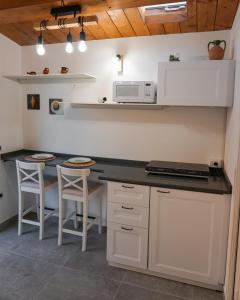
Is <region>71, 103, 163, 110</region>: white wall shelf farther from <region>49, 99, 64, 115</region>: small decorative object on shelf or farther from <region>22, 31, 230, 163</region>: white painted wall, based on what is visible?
<region>49, 99, 64, 115</region>: small decorative object on shelf

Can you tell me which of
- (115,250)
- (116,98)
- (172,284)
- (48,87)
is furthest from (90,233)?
(48,87)

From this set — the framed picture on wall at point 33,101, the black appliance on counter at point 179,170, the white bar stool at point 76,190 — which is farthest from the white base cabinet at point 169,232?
the framed picture on wall at point 33,101

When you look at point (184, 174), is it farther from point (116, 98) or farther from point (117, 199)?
point (116, 98)

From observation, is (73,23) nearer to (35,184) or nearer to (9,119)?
(9,119)

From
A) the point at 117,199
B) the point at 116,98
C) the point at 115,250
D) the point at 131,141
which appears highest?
the point at 116,98

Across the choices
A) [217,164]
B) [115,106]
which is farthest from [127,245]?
[115,106]

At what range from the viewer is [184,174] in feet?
7.64

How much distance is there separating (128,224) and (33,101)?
214cm

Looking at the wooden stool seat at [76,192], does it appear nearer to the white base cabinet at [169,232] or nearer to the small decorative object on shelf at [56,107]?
the white base cabinet at [169,232]

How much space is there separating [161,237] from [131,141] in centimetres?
119

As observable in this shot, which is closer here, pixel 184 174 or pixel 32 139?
pixel 184 174

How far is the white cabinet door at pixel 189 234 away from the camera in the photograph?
2.08 meters

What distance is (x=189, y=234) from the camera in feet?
7.13

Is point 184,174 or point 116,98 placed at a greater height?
point 116,98
